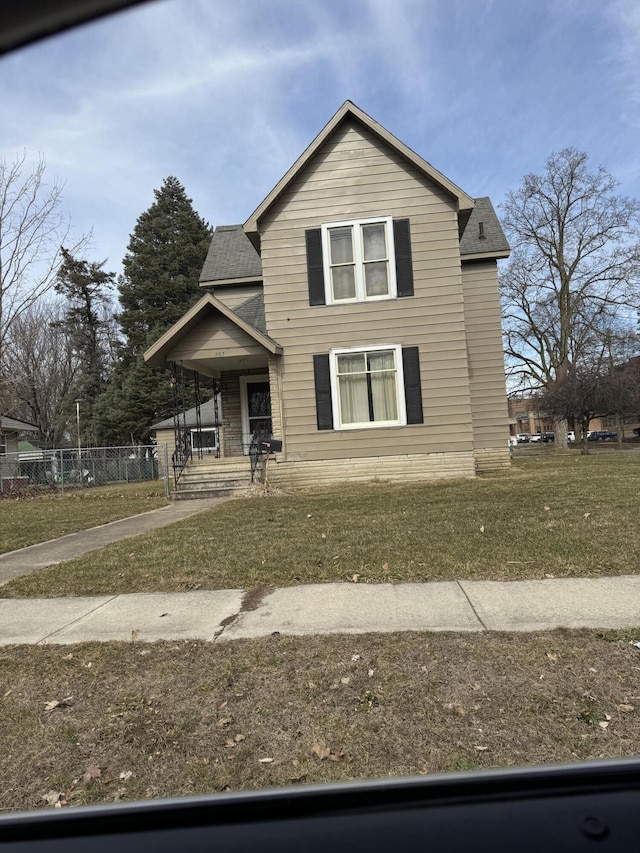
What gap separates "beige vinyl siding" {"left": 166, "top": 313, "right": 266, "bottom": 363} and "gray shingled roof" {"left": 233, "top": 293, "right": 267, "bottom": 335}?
0.85 metres

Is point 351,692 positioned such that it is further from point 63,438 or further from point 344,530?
point 63,438

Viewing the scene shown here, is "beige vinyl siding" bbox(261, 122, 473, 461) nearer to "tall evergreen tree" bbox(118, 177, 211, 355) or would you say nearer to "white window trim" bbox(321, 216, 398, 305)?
"white window trim" bbox(321, 216, 398, 305)

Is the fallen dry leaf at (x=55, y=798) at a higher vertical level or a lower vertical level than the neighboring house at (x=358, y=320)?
lower

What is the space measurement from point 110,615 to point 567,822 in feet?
14.4

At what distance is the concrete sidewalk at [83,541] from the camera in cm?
712

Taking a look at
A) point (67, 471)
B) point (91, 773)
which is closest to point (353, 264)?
point (91, 773)

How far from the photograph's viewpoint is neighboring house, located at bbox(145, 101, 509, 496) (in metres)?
13.2

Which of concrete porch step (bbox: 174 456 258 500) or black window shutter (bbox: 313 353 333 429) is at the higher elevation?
black window shutter (bbox: 313 353 333 429)

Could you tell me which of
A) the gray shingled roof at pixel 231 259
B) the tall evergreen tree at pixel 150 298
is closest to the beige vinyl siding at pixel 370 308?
the gray shingled roof at pixel 231 259

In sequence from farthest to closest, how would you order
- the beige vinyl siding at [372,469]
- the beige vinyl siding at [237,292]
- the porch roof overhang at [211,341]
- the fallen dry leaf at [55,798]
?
the beige vinyl siding at [237,292]
the beige vinyl siding at [372,469]
the porch roof overhang at [211,341]
the fallen dry leaf at [55,798]

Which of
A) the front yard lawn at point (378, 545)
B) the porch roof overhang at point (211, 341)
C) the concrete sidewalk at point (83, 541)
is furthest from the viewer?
the porch roof overhang at point (211, 341)

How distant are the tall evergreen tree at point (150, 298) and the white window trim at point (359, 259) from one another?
31254 millimetres

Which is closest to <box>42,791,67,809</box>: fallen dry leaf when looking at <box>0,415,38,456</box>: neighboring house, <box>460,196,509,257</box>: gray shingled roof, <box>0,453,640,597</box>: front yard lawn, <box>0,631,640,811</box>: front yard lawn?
<box>0,631,640,811</box>: front yard lawn

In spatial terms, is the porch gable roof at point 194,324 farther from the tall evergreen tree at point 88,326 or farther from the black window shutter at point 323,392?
the tall evergreen tree at point 88,326
